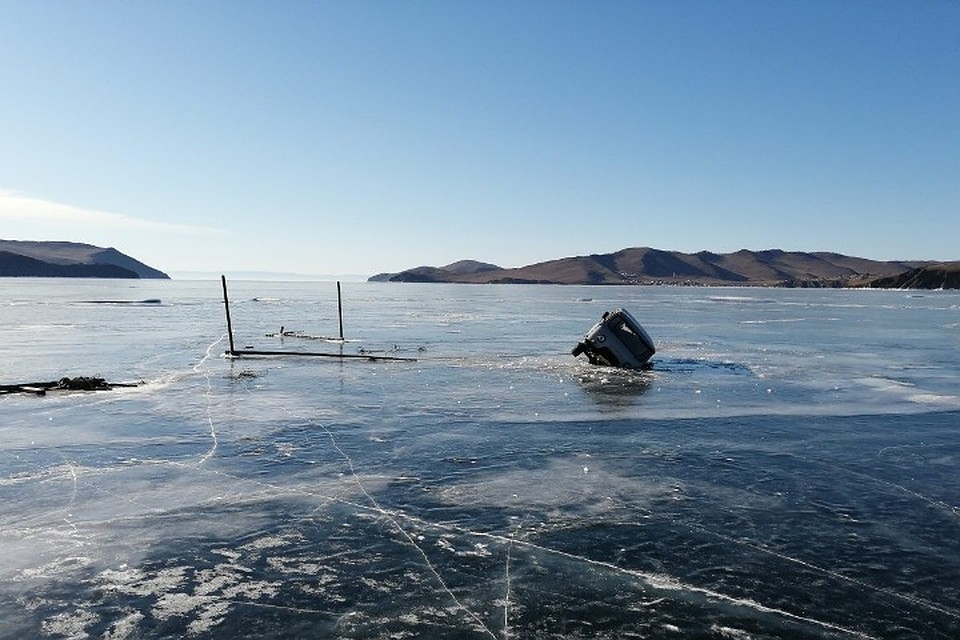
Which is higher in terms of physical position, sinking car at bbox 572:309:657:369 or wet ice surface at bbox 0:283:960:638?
sinking car at bbox 572:309:657:369

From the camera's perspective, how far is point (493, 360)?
36.0 meters

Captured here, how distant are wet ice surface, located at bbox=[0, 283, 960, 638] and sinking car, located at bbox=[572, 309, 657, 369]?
7205mm

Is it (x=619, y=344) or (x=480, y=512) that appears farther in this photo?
(x=619, y=344)

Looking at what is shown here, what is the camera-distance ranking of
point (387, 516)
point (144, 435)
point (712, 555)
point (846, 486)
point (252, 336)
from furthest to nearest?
1. point (252, 336)
2. point (144, 435)
3. point (846, 486)
4. point (387, 516)
5. point (712, 555)

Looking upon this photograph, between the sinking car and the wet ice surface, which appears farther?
the sinking car

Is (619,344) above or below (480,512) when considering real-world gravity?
above

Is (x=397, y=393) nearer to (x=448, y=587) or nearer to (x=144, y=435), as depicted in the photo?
(x=144, y=435)

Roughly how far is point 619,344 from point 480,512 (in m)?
23.5

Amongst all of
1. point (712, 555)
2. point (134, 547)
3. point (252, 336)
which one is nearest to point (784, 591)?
point (712, 555)

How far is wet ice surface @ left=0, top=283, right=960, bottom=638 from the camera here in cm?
824

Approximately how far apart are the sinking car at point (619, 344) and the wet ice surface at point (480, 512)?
721cm

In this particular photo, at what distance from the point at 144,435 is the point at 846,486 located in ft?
57.1

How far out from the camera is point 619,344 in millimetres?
34000

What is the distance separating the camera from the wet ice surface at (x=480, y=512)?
27.0 feet
